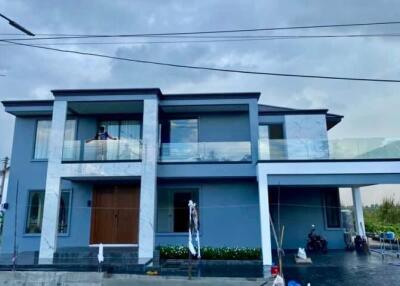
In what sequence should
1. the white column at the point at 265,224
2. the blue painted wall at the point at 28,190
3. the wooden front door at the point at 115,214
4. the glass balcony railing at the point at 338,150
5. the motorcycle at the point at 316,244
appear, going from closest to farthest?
the white column at the point at 265,224, the glass balcony railing at the point at 338,150, the blue painted wall at the point at 28,190, the wooden front door at the point at 115,214, the motorcycle at the point at 316,244

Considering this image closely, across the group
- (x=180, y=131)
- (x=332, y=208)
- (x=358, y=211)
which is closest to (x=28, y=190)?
(x=180, y=131)

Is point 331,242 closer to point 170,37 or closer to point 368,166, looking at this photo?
point 368,166

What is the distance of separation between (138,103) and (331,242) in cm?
1072

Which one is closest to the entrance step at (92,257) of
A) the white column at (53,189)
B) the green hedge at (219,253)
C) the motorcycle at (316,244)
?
the white column at (53,189)

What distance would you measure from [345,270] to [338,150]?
14.6ft

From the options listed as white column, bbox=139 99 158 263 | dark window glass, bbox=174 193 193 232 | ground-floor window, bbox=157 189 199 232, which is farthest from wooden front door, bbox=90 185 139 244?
white column, bbox=139 99 158 263

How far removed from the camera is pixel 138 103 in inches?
535

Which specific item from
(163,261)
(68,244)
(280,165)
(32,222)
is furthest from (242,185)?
(32,222)

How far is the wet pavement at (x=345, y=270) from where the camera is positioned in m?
8.82

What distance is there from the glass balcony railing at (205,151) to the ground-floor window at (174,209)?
1.76 m

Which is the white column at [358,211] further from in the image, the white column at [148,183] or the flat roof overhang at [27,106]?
the flat roof overhang at [27,106]

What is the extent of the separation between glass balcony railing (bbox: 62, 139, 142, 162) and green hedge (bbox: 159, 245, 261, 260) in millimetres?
4055

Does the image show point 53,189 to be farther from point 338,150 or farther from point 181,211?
point 338,150

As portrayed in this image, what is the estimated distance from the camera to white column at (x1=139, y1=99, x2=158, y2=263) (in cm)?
1207
